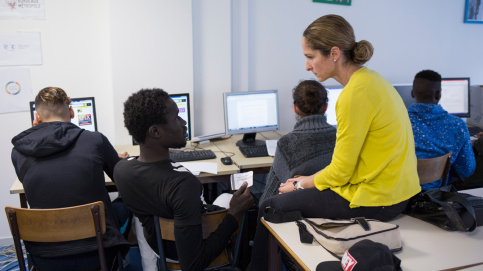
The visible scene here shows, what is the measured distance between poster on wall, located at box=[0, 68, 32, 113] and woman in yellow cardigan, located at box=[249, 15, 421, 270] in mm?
2095

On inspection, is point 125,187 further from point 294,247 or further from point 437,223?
point 437,223

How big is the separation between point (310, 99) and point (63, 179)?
120 cm

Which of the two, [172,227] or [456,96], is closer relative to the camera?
[172,227]

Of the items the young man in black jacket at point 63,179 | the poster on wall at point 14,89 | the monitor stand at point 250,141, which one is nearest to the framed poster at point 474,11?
the monitor stand at point 250,141

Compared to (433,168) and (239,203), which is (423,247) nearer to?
(239,203)

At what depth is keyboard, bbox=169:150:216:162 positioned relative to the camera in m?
2.51

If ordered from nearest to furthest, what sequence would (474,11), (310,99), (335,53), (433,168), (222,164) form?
(335,53) → (310,99) → (433,168) → (222,164) → (474,11)

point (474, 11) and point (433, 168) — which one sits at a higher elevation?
point (474, 11)

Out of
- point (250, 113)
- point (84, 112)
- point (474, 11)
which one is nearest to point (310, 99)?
point (250, 113)

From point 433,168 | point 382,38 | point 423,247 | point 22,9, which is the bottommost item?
point 423,247

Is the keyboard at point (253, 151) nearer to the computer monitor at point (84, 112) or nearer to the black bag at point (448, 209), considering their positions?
the computer monitor at point (84, 112)

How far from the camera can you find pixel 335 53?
1.49 m

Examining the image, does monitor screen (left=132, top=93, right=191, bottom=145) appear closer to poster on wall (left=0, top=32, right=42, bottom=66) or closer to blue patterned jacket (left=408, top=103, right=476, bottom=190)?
poster on wall (left=0, top=32, right=42, bottom=66)

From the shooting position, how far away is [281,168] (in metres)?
1.92
